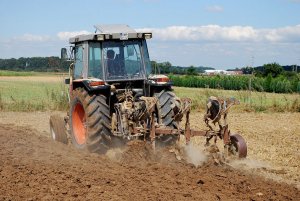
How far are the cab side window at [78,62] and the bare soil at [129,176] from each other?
1.46 metres

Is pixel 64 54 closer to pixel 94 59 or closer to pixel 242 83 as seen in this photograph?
pixel 94 59

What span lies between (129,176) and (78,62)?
3.99 m

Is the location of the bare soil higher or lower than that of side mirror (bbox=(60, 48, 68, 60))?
lower

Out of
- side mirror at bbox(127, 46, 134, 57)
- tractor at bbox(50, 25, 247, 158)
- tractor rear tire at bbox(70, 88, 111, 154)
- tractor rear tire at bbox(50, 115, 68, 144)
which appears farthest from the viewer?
tractor rear tire at bbox(50, 115, 68, 144)

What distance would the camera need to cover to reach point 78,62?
10.4 meters

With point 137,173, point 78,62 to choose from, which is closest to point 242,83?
point 78,62

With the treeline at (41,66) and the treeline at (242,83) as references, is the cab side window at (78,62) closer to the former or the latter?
the treeline at (41,66)

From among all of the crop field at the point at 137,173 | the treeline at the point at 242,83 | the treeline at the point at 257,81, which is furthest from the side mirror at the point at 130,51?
the treeline at the point at 257,81

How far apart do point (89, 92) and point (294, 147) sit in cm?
484

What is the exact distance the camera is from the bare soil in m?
6.15

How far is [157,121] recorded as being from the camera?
29.2ft

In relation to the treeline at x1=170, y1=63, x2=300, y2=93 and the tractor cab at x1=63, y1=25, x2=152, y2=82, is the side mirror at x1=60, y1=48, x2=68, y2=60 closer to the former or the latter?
the tractor cab at x1=63, y1=25, x2=152, y2=82

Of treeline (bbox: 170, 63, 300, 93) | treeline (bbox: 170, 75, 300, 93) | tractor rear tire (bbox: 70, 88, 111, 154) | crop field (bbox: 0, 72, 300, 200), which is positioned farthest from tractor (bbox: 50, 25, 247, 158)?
treeline (bbox: 170, 63, 300, 93)

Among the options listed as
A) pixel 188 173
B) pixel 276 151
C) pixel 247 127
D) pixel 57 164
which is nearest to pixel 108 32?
pixel 57 164
